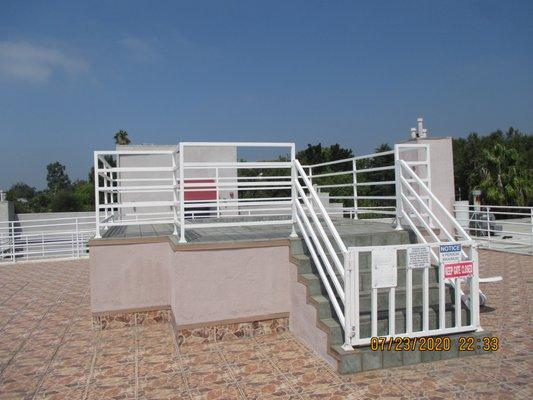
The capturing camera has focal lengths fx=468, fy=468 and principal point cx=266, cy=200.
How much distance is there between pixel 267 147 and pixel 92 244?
2483 mm

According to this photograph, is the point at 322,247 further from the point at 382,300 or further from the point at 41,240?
the point at 41,240

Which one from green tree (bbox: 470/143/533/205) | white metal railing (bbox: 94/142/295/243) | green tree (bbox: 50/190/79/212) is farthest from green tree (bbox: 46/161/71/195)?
green tree (bbox: 470/143/533/205)

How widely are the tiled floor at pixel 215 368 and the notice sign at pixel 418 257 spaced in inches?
35.7

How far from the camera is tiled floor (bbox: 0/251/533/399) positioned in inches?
149

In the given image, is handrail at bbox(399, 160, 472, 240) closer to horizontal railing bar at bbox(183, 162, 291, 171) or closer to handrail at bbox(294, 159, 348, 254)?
handrail at bbox(294, 159, 348, 254)

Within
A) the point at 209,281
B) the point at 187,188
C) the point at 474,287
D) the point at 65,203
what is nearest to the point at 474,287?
the point at 474,287

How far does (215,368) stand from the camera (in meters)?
4.44

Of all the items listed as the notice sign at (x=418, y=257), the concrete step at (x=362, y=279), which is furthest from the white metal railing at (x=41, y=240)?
the notice sign at (x=418, y=257)

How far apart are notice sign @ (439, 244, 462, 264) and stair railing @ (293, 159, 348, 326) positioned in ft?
Answer: 3.07

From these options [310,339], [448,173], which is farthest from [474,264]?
[448,173]

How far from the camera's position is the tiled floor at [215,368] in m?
3.78

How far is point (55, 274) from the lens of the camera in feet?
35.3

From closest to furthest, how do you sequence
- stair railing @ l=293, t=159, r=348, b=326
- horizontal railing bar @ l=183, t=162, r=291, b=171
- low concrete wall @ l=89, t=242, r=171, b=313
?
stair railing @ l=293, t=159, r=348, b=326 → horizontal railing bar @ l=183, t=162, r=291, b=171 → low concrete wall @ l=89, t=242, r=171, b=313

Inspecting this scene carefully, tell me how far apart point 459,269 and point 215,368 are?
2.49 m
